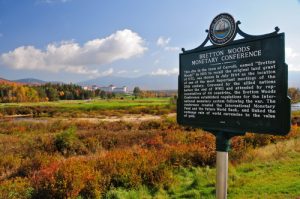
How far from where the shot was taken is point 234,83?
18.0 ft

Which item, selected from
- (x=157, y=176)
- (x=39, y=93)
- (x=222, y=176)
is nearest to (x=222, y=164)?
(x=222, y=176)

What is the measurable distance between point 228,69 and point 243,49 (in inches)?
16.1

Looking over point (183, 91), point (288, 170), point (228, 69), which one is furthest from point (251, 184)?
point (228, 69)

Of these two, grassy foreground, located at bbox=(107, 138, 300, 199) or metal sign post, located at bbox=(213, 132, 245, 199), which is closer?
metal sign post, located at bbox=(213, 132, 245, 199)

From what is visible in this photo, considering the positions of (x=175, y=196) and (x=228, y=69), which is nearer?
(x=228, y=69)

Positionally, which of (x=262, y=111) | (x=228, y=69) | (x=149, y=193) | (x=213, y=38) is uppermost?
(x=213, y=38)

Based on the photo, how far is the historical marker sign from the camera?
4.86m

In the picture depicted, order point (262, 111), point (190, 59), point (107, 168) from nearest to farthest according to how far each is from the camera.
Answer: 1. point (262, 111)
2. point (190, 59)
3. point (107, 168)

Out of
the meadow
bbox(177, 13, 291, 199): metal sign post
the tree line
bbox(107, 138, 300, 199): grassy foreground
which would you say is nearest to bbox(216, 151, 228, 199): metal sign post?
bbox(177, 13, 291, 199): metal sign post

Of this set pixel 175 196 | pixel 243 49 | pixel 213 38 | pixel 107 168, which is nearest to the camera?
pixel 243 49

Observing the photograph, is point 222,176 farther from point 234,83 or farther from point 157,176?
point 157,176

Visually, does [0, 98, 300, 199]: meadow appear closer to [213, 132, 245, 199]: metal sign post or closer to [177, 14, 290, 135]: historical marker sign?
[213, 132, 245, 199]: metal sign post

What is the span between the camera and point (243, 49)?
17.6ft

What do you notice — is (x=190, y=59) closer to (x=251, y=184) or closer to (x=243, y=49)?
(x=243, y=49)
